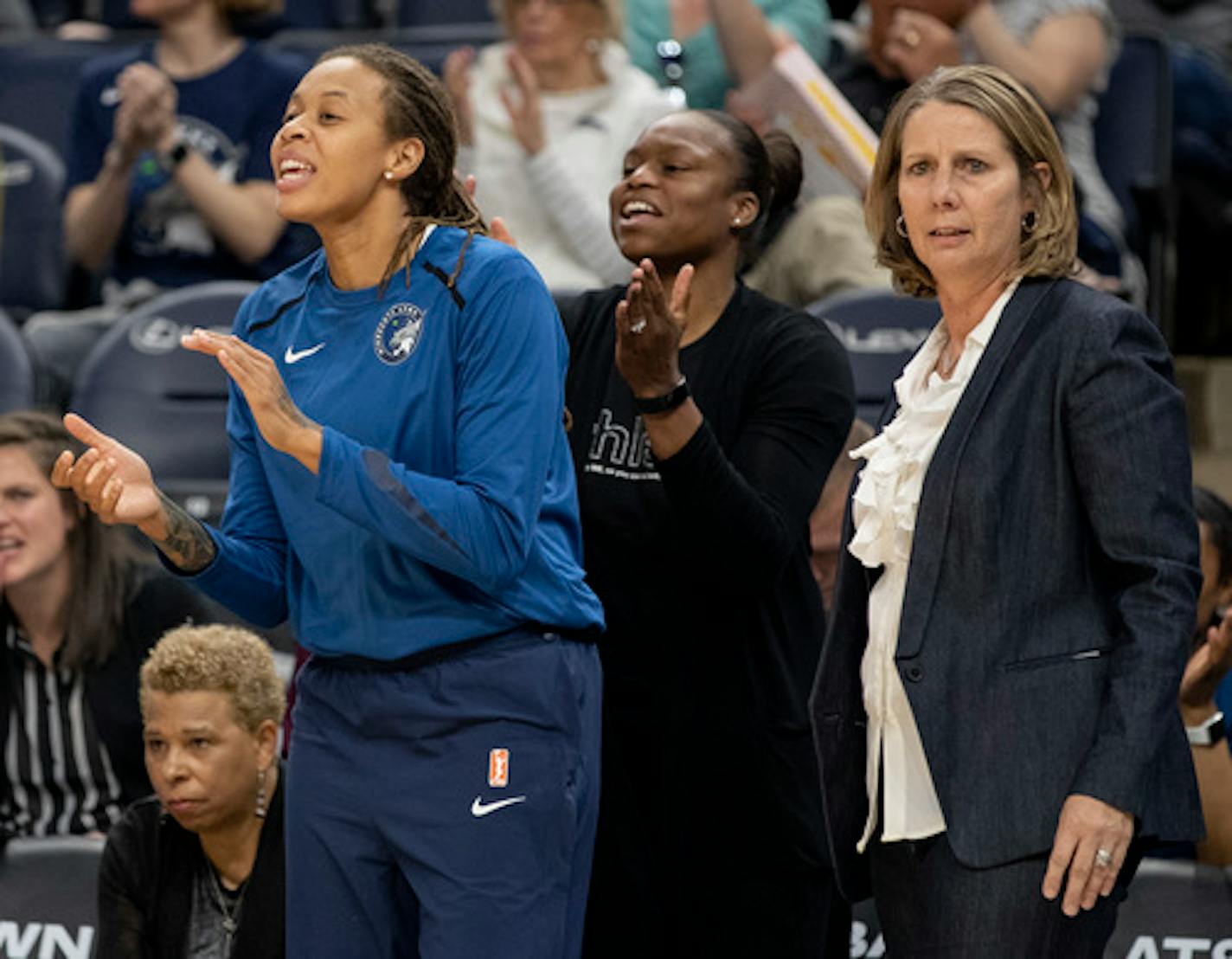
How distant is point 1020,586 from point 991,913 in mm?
346

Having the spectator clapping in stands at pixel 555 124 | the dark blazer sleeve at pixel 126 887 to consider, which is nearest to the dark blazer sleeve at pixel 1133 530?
the dark blazer sleeve at pixel 126 887

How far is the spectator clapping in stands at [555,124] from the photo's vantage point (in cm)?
497

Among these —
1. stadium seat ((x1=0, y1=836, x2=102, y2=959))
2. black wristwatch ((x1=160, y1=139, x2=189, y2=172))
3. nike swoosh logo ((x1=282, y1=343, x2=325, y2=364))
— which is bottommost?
stadium seat ((x1=0, y1=836, x2=102, y2=959))

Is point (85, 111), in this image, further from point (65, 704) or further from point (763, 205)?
point (763, 205)

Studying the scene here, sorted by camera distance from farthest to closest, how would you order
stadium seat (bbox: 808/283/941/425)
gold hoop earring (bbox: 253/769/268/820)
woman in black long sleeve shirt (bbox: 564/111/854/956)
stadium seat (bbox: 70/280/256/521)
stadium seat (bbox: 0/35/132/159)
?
stadium seat (bbox: 0/35/132/159), stadium seat (bbox: 70/280/256/521), stadium seat (bbox: 808/283/941/425), gold hoop earring (bbox: 253/769/268/820), woman in black long sleeve shirt (bbox: 564/111/854/956)

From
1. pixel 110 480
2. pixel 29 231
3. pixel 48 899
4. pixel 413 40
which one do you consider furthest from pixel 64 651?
pixel 413 40

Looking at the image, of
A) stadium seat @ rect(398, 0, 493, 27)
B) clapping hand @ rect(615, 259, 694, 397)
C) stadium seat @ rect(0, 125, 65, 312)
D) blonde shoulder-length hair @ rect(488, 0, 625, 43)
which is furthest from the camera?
stadium seat @ rect(398, 0, 493, 27)

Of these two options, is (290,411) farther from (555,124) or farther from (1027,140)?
(555,124)

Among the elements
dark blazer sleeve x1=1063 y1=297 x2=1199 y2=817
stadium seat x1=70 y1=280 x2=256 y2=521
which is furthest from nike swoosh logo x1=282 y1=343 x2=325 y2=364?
stadium seat x1=70 y1=280 x2=256 y2=521

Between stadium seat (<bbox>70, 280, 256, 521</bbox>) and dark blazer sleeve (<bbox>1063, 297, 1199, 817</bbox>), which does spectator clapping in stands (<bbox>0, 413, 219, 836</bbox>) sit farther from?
dark blazer sleeve (<bbox>1063, 297, 1199, 817</bbox>)

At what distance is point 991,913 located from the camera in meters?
2.23

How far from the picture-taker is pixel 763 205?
134 inches

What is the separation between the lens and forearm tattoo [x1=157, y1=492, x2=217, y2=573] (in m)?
2.47

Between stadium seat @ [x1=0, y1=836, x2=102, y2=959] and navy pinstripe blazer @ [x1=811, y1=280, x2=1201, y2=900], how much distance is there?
190 cm
